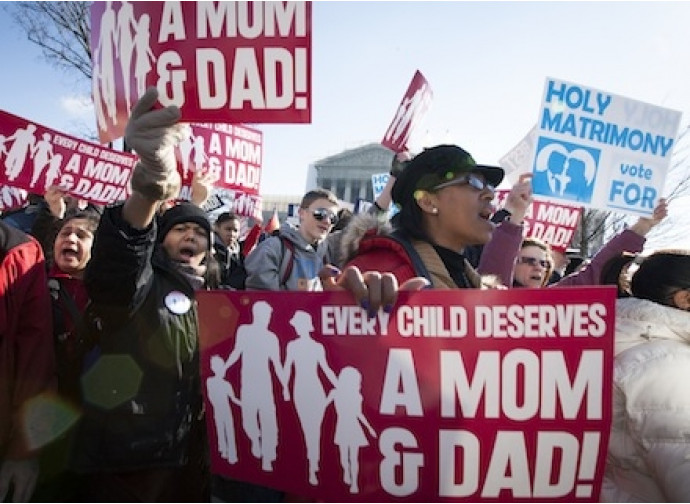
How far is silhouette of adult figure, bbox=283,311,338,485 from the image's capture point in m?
1.82

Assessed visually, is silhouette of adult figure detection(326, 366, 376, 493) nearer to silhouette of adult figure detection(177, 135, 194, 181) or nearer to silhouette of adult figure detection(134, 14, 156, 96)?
silhouette of adult figure detection(134, 14, 156, 96)

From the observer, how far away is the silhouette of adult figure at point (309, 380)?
1.82 metres

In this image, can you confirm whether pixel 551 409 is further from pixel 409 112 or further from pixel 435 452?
pixel 409 112

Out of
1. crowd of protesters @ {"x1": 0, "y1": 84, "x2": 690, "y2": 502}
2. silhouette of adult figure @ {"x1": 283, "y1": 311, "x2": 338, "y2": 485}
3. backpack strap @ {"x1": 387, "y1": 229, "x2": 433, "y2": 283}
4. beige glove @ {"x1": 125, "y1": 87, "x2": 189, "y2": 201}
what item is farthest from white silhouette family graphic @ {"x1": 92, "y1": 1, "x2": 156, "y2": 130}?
silhouette of adult figure @ {"x1": 283, "y1": 311, "x2": 338, "y2": 485}

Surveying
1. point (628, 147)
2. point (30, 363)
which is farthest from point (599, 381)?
point (628, 147)

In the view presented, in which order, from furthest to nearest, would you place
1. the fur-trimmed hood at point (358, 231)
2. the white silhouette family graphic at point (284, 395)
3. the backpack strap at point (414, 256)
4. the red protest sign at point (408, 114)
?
the red protest sign at point (408, 114) < the fur-trimmed hood at point (358, 231) < the backpack strap at point (414, 256) < the white silhouette family graphic at point (284, 395)

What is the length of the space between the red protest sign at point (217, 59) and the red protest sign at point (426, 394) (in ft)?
3.52

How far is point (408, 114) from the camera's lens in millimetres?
5199

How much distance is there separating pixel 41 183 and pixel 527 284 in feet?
13.8

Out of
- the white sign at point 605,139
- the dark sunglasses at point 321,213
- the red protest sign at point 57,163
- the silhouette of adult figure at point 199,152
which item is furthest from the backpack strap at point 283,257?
the red protest sign at point 57,163

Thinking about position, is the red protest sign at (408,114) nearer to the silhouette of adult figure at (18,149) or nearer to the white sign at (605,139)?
the white sign at (605,139)

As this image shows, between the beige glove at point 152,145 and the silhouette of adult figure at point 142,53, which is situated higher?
the silhouette of adult figure at point 142,53

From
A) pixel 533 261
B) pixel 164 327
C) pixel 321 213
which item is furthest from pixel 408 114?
pixel 164 327

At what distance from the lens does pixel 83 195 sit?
6.02 meters
